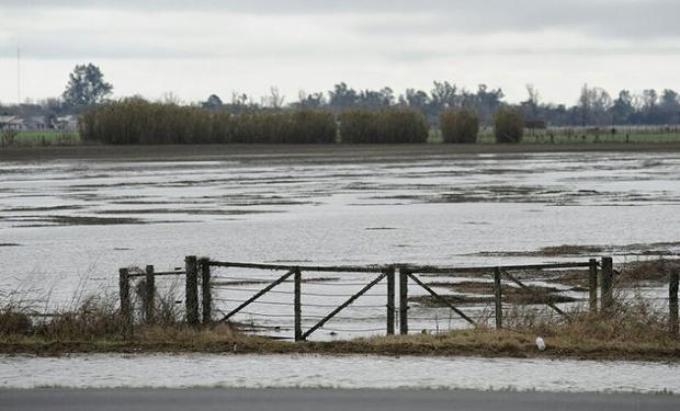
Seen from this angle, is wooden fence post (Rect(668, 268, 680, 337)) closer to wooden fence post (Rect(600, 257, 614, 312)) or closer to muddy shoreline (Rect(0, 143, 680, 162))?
wooden fence post (Rect(600, 257, 614, 312))

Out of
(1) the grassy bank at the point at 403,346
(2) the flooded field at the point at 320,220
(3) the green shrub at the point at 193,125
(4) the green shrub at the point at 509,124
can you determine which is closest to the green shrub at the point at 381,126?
(3) the green shrub at the point at 193,125

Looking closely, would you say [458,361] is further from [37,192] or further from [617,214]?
[37,192]

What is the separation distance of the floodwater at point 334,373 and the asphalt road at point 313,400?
0.43 metres

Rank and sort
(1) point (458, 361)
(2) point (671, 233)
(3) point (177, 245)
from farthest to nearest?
(2) point (671, 233) → (3) point (177, 245) → (1) point (458, 361)

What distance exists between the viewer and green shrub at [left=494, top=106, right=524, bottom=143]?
5064 inches

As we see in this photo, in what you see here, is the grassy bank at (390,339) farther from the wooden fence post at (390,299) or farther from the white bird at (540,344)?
the wooden fence post at (390,299)

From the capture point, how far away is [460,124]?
128 meters

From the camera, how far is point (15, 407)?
15094mm

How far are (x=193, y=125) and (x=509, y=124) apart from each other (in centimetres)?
3114

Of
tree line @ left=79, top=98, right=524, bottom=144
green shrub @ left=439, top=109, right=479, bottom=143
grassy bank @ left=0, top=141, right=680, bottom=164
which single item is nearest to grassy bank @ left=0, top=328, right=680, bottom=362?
grassy bank @ left=0, top=141, right=680, bottom=164

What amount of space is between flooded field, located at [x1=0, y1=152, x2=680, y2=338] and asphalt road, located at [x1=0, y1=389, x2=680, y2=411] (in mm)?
7549

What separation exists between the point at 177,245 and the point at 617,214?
18172mm

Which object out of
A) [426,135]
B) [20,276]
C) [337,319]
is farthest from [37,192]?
[426,135]

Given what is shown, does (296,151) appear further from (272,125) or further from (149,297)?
(149,297)
